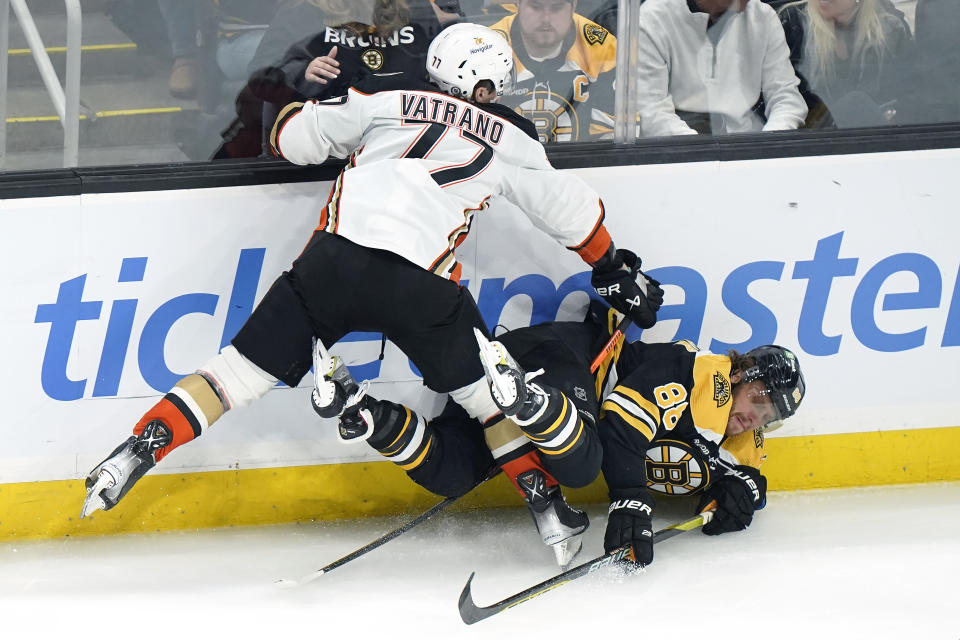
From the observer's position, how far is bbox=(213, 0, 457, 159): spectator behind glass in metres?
2.78

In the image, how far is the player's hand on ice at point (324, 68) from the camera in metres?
2.79

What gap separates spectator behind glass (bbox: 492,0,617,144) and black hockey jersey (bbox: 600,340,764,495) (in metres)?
0.69

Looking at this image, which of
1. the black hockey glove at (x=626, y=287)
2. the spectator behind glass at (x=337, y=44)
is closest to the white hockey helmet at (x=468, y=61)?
the spectator behind glass at (x=337, y=44)

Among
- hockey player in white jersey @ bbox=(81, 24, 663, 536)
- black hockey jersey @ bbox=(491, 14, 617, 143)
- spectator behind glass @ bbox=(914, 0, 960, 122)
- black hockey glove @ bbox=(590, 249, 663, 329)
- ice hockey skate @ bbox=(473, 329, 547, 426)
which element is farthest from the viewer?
spectator behind glass @ bbox=(914, 0, 960, 122)

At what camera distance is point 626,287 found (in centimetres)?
275

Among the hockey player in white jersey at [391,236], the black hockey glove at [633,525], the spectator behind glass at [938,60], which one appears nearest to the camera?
the hockey player in white jersey at [391,236]

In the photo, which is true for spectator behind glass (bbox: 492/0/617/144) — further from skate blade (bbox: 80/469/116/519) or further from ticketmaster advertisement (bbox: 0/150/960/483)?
skate blade (bbox: 80/469/116/519)

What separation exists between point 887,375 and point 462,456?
1382mm

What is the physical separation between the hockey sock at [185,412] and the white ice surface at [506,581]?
0.41m

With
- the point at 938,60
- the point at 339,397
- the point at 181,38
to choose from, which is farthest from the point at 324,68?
the point at 938,60

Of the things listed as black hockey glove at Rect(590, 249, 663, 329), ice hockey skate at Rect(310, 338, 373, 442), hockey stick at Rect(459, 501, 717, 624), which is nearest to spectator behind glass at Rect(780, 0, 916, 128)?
black hockey glove at Rect(590, 249, 663, 329)

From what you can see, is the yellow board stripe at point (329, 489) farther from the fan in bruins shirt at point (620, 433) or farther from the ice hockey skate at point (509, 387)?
the ice hockey skate at point (509, 387)

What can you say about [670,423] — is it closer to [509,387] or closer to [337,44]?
[509,387]

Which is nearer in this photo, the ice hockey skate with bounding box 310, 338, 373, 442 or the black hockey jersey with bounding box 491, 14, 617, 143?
the ice hockey skate with bounding box 310, 338, 373, 442
